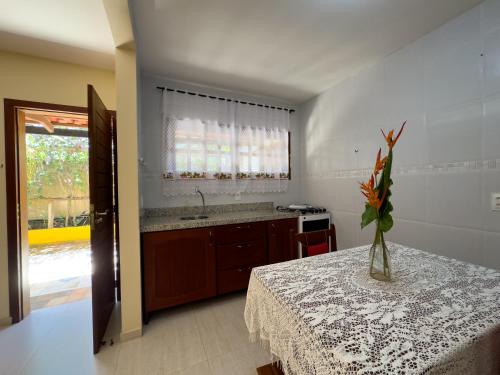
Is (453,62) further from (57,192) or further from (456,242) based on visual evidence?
(57,192)

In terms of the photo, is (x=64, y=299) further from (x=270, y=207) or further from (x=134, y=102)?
(x=270, y=207)

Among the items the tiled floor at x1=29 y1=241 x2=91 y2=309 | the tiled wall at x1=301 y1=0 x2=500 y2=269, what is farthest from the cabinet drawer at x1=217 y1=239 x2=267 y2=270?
the tiled floor at x1=29 y1=241 x2=91 y2=309

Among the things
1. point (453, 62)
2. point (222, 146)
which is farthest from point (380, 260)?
point (222, 146)

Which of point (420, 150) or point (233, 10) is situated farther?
point (420, 150)

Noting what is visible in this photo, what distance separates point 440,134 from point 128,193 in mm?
2475

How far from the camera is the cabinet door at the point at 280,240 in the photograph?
89.7 inches

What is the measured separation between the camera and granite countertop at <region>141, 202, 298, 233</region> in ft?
6.04

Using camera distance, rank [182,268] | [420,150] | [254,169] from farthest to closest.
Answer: [254,169]
[182,268]
[420,150]

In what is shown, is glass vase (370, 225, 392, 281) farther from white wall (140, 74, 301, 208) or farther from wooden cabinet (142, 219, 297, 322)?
white wall (140, 74, 301, 208)

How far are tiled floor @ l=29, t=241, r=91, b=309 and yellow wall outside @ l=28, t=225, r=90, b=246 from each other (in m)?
0.34

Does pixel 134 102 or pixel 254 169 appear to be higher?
pixel 134 102

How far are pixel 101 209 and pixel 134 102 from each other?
0.88 meters

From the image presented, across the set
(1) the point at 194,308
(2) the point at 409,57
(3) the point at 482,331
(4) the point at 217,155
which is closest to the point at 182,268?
(1) the point at 194,308

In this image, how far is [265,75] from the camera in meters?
2.30
